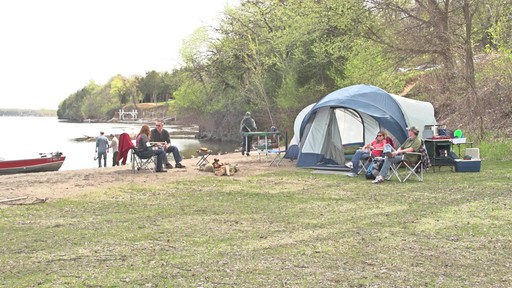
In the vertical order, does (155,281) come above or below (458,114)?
below

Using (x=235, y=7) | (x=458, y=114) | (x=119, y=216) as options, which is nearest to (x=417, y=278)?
(x=119, y=216)

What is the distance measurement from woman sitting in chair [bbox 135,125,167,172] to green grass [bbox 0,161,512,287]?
3429 millimetres

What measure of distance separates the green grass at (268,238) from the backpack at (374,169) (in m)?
1.35

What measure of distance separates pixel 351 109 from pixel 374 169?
286 cm

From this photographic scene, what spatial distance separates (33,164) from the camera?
20.2 m

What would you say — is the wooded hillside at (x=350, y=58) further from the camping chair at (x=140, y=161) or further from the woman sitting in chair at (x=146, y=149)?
the camping chair at (x=140, y=161)

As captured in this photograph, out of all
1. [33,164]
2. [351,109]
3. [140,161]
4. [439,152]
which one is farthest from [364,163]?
[33,164]

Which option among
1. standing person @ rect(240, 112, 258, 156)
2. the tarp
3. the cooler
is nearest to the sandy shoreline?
the tarp

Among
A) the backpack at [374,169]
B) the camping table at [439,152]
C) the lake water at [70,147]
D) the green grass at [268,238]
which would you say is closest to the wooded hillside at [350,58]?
the lake water at [70,147]

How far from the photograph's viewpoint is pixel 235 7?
38.5 m

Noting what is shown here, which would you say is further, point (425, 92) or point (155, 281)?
point (425, 92)

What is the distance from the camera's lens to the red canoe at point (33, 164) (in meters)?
19.6

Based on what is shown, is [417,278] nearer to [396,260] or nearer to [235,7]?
[396,260]

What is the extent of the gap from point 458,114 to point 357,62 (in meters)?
6.78
